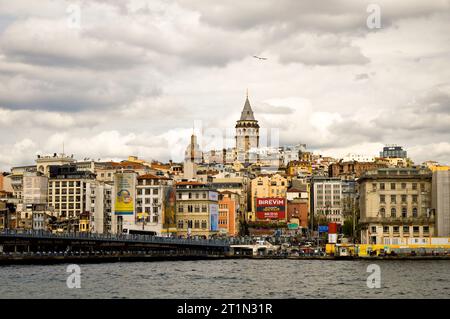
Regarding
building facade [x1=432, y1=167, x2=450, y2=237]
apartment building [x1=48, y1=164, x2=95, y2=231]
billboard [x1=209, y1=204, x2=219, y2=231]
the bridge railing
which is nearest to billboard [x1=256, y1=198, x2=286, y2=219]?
billboard [x1=209, y1=204, x2=219, y2=231]

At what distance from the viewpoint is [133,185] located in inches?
5738

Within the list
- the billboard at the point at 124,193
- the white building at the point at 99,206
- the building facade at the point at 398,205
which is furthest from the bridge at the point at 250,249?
the white building at the point at 99,206

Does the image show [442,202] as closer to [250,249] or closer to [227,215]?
[250,249]

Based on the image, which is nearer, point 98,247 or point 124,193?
point 98,247

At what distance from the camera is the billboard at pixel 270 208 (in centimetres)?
17862

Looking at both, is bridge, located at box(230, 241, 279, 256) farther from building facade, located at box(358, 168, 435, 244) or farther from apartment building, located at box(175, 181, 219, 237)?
apartment building, located at box(175, 181, 219, 237)

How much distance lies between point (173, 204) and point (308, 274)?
70.9 meters

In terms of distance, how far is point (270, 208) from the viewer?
589 feet

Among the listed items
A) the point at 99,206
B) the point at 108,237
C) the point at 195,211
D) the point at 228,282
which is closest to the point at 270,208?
the point at 195,211

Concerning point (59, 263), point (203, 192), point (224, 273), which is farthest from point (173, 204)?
point (224, 273)

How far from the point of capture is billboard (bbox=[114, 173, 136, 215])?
473 feet

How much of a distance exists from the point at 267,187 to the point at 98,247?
260 feet

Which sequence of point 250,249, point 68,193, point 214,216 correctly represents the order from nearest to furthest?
1. point 250,249
2. point 214,216
3. point 68,193

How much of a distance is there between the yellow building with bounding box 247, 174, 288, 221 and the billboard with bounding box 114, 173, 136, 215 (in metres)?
52.5
